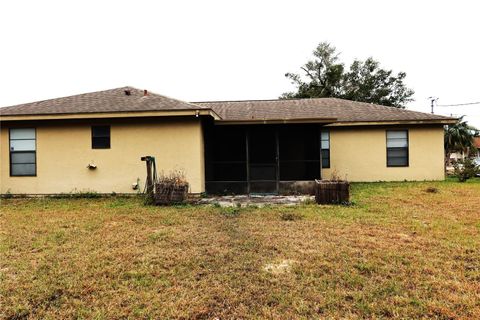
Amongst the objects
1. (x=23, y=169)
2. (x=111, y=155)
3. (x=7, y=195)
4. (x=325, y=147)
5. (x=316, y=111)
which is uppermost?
(x=316, y=111)

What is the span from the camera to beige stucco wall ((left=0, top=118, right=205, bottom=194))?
28.1 feet

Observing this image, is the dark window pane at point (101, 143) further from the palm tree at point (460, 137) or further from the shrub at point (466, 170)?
the palm tree at point (460, 137)

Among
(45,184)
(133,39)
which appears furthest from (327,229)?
(133,39)

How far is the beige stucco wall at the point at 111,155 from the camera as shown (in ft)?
28.1

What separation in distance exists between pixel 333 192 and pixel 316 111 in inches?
228

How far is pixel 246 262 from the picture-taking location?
3459 millimetres

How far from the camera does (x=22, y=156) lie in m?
8.94

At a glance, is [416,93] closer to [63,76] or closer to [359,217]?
[359,217]

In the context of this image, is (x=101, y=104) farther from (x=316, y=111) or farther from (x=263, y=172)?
(x=316, y=111)

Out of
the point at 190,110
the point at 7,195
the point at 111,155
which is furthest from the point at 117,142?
the point at 7,195

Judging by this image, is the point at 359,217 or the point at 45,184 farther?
the point at 45,184

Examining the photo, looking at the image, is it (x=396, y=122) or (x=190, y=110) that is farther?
(x=396, y=122)

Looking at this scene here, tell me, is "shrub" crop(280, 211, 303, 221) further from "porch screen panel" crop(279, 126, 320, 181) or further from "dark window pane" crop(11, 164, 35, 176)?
"dark window pane" crop(11, 164, 35, 176)

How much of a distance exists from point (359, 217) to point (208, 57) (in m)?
20.8
